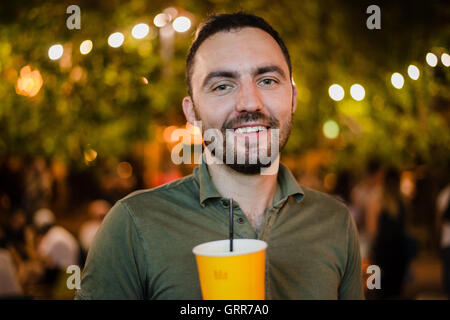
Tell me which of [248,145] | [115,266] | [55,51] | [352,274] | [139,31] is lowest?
[352,274]

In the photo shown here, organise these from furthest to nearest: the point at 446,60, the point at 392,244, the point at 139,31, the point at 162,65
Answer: the point at 392,244
the point at 162,65
the point at 139,31
the point at 446,60

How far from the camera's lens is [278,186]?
1955 millimetres

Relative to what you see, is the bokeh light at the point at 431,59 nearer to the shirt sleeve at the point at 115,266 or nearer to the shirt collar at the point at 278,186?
the shirt collar at the point at 278,186

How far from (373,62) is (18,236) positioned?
473 centimetres

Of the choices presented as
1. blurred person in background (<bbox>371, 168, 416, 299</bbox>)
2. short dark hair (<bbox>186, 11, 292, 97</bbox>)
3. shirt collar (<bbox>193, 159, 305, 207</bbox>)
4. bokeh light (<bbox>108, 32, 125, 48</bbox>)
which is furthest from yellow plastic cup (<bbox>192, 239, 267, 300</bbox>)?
blurred person in background (<bbox>371, 168, 416, 299</bbox>)

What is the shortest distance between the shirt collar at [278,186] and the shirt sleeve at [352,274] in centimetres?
29

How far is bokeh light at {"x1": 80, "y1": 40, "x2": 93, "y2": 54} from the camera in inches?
150

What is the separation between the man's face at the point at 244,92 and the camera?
1.70 m

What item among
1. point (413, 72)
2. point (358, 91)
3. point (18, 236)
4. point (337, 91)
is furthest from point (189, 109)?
point (18, 236)

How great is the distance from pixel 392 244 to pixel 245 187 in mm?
4602

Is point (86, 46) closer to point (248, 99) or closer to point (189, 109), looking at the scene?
point (189, 109)

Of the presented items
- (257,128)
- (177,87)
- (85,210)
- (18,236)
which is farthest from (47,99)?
(85,210)

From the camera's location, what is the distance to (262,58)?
1.78 meters
